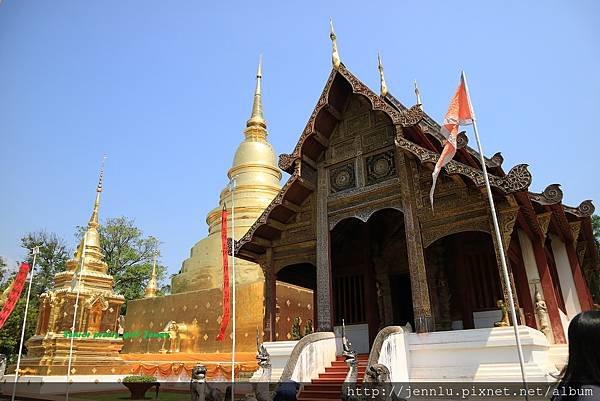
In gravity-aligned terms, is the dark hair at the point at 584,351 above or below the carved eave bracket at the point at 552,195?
below

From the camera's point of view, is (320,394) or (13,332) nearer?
(320,394)

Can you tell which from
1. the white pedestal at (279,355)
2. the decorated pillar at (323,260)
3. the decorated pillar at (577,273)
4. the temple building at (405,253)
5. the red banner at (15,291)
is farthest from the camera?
the red banner at (15,291)

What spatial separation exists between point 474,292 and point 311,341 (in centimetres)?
451

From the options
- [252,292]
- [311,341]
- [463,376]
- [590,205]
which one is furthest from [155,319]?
[590,205]

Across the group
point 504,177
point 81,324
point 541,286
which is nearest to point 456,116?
point 504,177

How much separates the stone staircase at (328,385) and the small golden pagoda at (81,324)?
1177 centimetres

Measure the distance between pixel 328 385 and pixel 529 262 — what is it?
5009 millimetres

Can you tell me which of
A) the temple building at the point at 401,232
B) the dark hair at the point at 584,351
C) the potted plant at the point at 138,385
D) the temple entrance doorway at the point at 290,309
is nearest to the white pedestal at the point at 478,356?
the temple building at the point at 401,232

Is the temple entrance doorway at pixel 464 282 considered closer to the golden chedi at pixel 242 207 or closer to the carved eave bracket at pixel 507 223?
the carved eave bracket at pixel 507 223

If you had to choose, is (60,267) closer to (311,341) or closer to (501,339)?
(311,341)

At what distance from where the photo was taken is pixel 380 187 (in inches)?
376

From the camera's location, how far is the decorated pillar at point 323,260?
941cm

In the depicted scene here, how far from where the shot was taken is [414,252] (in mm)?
8539

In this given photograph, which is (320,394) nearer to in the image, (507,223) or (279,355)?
(279,355)
